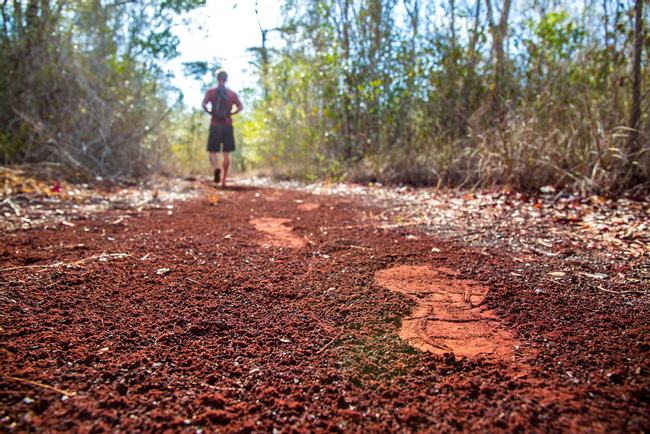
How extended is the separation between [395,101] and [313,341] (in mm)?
5658

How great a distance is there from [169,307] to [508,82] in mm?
4926

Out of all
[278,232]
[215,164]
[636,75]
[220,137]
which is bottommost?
[278,232]

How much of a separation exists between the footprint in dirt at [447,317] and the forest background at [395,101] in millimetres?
2071

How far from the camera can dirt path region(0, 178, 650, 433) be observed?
847 mm

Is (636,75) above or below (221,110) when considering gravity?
below

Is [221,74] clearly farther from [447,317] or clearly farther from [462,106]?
[447,317]

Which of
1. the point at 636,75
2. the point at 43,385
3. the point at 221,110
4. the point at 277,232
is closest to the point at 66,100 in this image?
the point at 221,110

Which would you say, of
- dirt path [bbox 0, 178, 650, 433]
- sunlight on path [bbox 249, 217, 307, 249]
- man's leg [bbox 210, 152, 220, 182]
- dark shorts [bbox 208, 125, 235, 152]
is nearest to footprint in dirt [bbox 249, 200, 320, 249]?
sunlight on path [bbox 249, 217, 307, 249]

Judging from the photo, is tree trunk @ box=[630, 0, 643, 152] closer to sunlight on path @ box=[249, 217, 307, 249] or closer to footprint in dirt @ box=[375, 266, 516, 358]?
footprint in dirt @ box=[375, 266, 516, 358]

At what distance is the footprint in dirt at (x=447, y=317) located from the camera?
115 cm

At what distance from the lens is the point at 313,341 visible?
1188mm

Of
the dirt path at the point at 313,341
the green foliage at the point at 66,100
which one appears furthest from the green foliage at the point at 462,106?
the green foliage at the point at 66,100

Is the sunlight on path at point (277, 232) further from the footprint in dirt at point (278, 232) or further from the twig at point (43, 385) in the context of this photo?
the twig at point (43, 385)

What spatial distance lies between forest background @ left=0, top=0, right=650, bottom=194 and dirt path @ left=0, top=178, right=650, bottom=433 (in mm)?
2006
